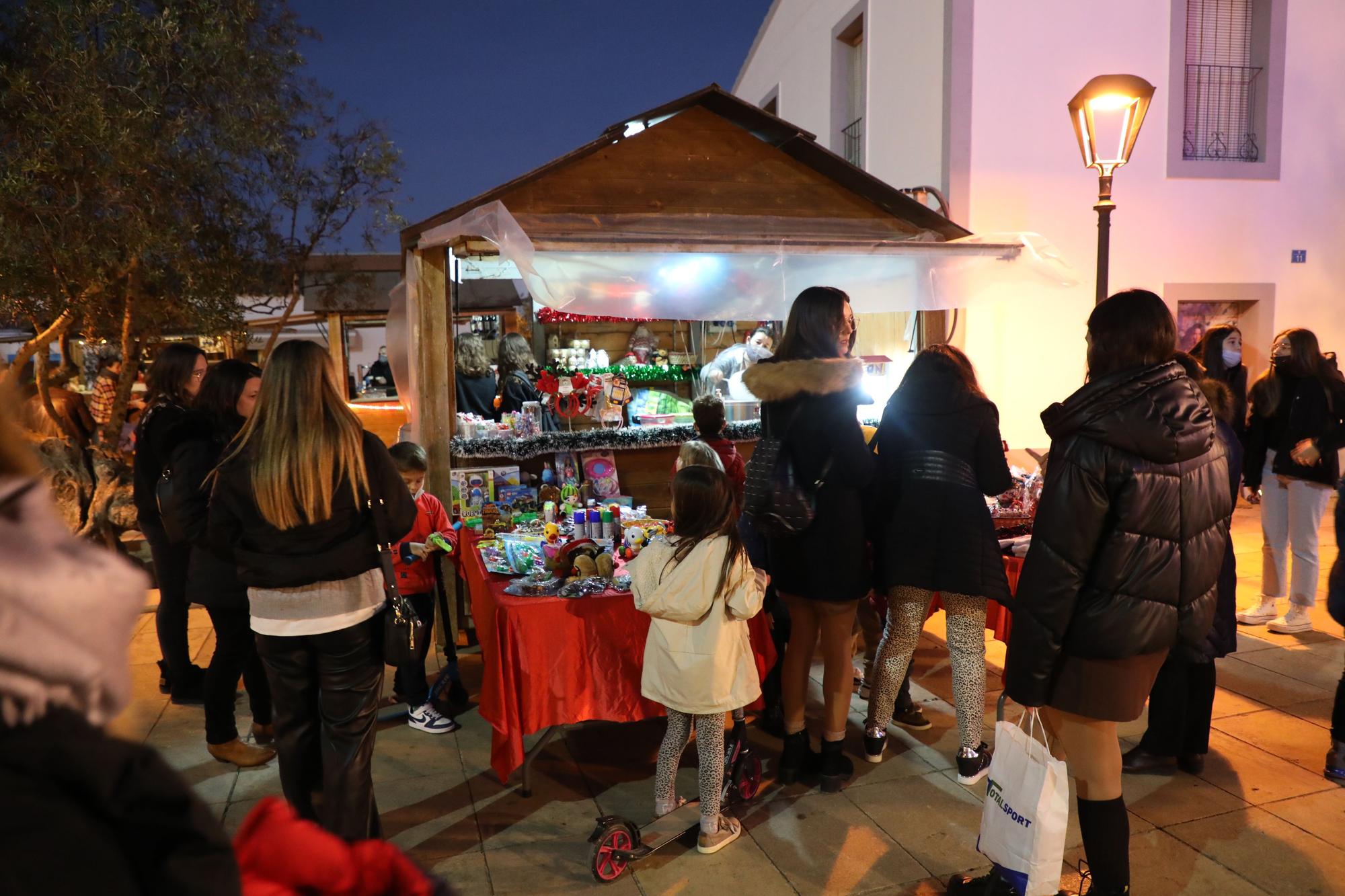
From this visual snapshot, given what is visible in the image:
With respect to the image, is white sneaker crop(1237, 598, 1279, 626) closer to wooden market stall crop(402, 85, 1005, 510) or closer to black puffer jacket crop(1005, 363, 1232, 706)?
wooden market stall crop(402, 85, 1005, 510)

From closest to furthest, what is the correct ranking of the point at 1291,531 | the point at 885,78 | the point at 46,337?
the point at 1291,531, the point at 46,337, the point at 885,78

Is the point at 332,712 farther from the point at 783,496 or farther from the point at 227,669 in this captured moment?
the point at 783,496

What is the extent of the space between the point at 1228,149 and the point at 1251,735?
750cm

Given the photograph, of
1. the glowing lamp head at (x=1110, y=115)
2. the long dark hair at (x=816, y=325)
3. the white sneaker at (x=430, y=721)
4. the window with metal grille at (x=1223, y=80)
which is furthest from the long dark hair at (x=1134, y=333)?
the window with metal grille at (x=1223, y=80)

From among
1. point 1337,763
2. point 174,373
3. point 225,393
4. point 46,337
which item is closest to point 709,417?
point 225,393

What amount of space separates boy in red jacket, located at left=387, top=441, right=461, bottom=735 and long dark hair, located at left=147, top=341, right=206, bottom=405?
3.13ft

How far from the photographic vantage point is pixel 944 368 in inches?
140

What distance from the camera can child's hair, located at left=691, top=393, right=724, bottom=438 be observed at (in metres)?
4.84

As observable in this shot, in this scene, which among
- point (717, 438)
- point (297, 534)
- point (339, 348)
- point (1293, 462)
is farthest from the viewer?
point (339, 348)

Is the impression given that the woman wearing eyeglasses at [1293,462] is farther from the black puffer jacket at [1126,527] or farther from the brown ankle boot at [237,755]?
the brown ankle boot at [237,755]

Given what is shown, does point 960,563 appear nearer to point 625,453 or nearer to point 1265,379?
point 625,453

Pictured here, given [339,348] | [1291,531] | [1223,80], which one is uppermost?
[1223,80]

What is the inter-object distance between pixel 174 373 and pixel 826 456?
2952 millimetres

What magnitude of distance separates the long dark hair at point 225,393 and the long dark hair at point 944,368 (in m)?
2.80
